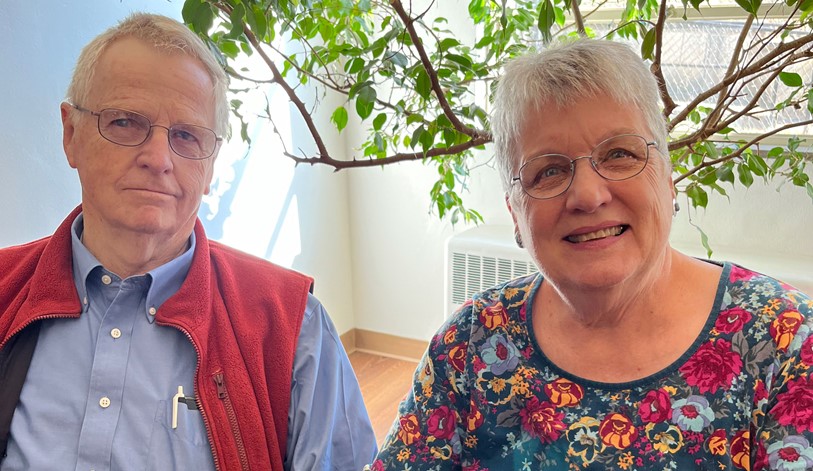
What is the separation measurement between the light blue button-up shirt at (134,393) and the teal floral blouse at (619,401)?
0.56ft

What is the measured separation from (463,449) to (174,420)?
0.51 metres

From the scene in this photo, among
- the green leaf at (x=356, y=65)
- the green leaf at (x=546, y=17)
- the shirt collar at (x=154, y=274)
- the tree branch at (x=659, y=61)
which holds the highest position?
the green leaf at (x=546, y=17)

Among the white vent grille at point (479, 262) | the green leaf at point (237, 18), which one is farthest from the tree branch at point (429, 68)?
the white vent grille at point (479, 262)

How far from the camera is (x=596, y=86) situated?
3.29ft

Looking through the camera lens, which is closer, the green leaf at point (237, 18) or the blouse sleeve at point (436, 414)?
the green leaf at point (237, 18)

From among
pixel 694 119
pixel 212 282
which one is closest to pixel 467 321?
pixel 212 282

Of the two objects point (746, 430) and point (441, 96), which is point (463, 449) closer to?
point (746, 430)

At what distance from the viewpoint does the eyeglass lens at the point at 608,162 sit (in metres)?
1.00

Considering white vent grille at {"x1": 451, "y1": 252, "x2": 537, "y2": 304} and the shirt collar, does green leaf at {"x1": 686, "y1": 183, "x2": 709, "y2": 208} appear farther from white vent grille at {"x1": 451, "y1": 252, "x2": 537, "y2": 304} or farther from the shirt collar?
white vent grille at {"x1": 451, "y1": 252, "x2": 537, "y2": 304}

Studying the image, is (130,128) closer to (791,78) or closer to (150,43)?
(150,43)

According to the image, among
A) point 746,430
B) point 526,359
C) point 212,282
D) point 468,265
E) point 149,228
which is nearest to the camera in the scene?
point 746,430

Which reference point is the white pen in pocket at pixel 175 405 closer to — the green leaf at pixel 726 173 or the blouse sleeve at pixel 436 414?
the blouse sleeve at pixel 436 414

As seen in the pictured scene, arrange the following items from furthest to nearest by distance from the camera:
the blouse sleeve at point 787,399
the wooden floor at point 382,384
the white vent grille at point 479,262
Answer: the wooden floor at point 382,384 < the white vent grille at point 479,262 < the blouse sleeve at point 787,399

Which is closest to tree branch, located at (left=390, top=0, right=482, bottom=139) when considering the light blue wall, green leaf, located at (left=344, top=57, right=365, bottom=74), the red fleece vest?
green leaf, located at (left=344, top=57, right=365, bottom=74)
